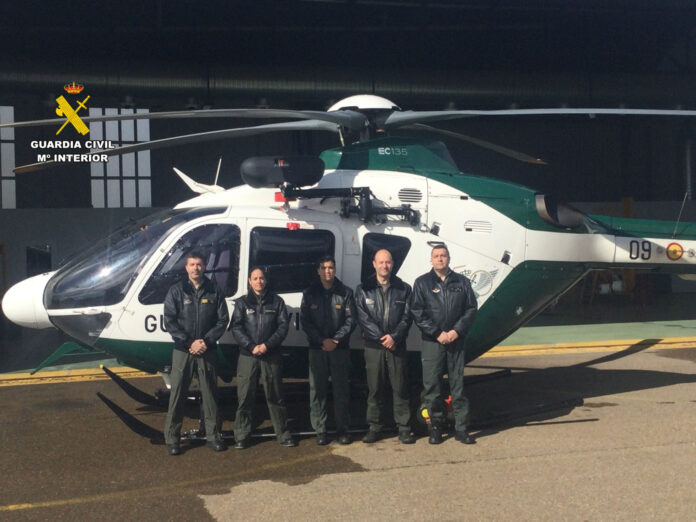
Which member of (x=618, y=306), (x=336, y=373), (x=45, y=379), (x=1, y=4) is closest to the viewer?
(x=336, y=373)

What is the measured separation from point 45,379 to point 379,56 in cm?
1447

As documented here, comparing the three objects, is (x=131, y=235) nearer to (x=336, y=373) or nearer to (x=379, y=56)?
(x=336, y=373)

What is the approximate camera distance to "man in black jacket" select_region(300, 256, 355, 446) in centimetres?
699

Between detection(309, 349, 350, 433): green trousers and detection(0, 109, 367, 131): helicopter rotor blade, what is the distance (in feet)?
7.08

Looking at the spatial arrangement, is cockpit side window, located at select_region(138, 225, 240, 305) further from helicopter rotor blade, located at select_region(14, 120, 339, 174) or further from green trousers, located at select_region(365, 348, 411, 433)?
green trousers, located at select_region(365, 348, 411, 433)

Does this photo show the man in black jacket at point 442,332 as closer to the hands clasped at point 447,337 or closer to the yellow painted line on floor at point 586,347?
the hands clasped at point 447,337

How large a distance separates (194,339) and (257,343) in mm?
549

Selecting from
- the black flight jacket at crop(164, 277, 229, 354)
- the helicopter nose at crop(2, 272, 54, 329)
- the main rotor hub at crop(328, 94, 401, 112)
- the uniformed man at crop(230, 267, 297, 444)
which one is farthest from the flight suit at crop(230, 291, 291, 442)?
the main rotor hub at crop(328, 94, 401, 112)

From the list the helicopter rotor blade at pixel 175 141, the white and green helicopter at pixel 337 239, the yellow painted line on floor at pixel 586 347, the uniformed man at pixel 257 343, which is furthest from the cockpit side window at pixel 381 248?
the yellow painted line on floor at pixel 586 347

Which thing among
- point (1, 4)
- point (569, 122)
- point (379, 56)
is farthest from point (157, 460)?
point (569, 122)

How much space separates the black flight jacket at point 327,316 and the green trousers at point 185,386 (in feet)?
2.95

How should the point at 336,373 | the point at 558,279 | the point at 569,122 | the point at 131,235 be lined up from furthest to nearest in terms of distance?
1. the point at 569,122
2. the point at 558,279
3. the point at 131,235
4. the point at 336,373

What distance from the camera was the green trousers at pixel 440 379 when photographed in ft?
23.0

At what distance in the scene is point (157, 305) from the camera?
7.29m
